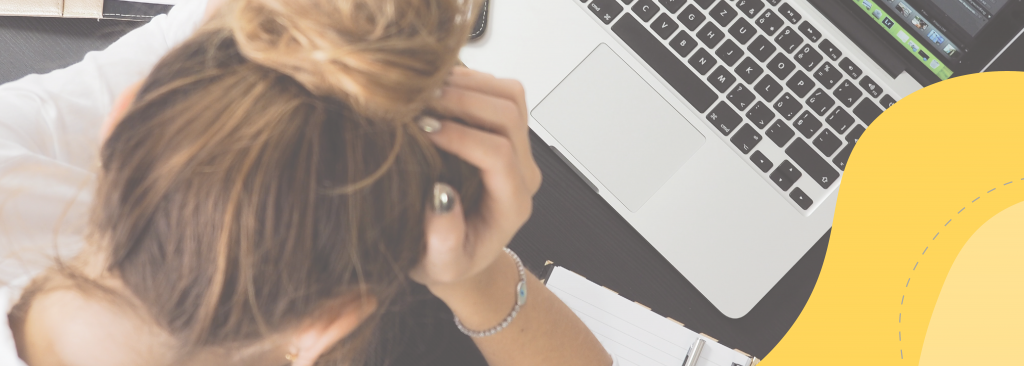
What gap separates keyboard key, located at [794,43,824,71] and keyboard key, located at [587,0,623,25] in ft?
0.67

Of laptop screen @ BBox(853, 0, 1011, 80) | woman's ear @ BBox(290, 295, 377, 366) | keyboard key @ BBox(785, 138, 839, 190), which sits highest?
laptop screen @ BBox(853, 0, 1011, 80)

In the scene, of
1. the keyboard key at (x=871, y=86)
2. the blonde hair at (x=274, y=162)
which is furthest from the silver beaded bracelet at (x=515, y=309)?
the keyboard key at (x=871, y=86)

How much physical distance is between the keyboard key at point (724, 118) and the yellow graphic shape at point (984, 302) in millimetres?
287

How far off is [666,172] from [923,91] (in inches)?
11.6

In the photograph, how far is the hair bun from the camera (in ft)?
0.88

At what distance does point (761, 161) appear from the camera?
64 cm

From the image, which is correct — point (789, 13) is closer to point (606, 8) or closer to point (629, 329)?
point (606, 8)

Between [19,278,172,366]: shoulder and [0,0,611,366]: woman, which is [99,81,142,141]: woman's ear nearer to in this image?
[0,0,611,366]: woman

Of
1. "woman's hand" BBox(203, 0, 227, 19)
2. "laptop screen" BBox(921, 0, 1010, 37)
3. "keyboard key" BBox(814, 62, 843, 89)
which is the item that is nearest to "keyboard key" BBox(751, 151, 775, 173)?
"keyboard key" BBox(814, 62, 843, 89)

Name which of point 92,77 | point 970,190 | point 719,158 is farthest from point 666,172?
point 92,77

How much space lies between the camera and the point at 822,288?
2.20 ft

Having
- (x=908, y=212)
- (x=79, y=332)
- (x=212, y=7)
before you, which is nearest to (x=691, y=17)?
(x=908, y=212)

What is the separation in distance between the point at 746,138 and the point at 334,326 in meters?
0.48

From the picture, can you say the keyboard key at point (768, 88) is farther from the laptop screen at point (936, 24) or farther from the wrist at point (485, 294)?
the wrist at point (485, 294)
